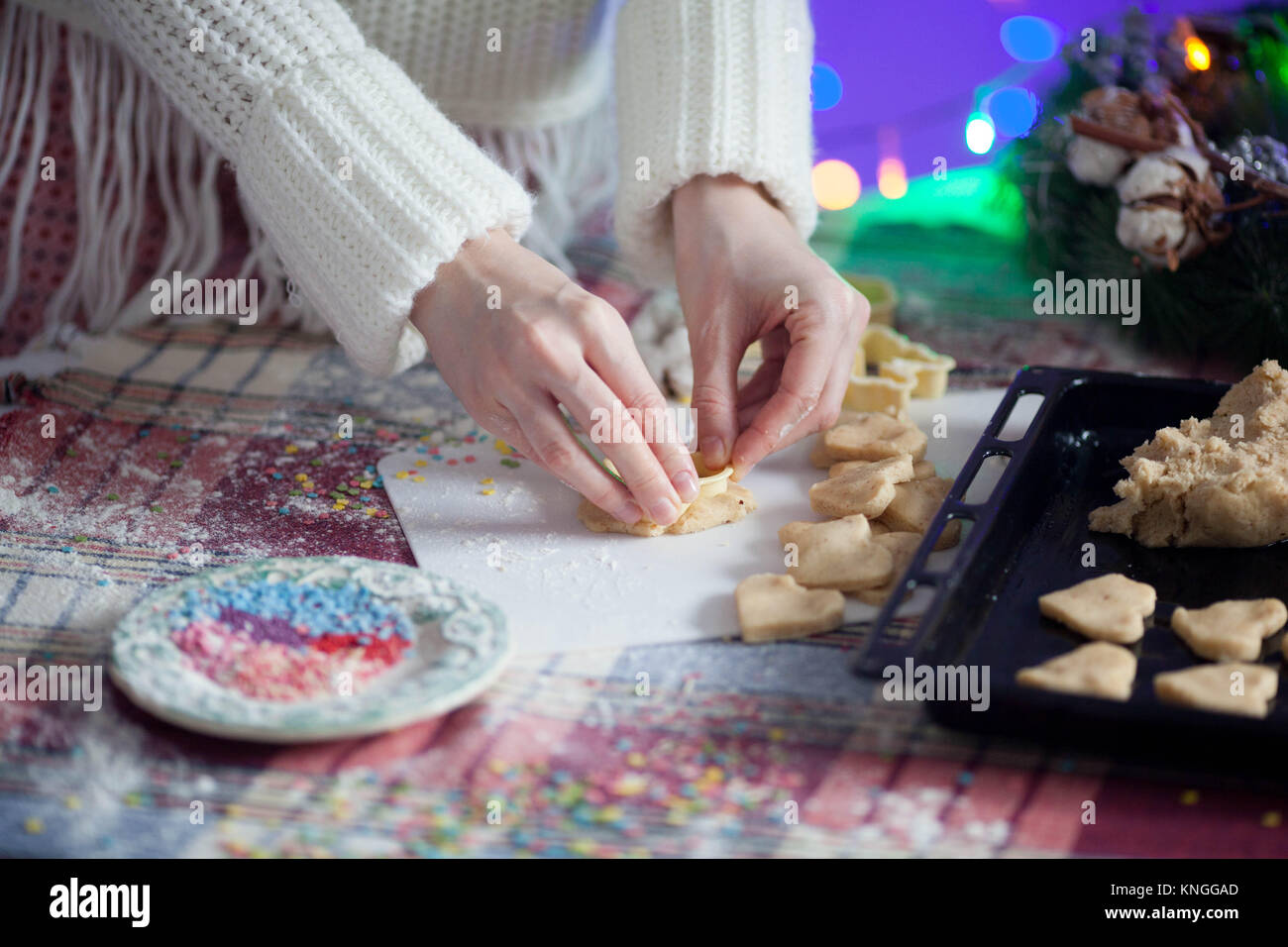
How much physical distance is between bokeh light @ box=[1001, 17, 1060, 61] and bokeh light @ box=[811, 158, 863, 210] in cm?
34

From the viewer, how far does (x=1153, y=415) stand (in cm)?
110

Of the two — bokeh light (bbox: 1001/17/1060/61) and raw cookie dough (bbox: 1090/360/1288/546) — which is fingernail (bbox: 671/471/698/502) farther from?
bokeh light (bbox: 1001/17/1060/61)

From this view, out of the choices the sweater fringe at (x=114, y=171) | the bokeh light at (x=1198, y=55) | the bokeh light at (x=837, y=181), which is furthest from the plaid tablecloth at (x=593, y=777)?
the bokeh light at (x=837, y=181)

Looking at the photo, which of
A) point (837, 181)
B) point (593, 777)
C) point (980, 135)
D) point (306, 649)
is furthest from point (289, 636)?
point (837, 181)

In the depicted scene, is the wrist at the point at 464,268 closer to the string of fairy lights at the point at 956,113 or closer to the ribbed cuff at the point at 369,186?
the ribbed cuff at the point at 369,186

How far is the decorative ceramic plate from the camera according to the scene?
27.3 inches

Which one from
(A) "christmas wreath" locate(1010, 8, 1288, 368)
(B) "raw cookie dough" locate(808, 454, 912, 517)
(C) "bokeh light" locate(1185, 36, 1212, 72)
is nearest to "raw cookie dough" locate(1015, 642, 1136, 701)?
(B) "raw cookie dough" locate(808, 454, 912, 517)

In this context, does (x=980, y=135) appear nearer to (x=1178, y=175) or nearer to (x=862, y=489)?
(x=1178, y=175)

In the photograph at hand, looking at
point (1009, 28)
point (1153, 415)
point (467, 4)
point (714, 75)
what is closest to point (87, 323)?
point (467, 4)

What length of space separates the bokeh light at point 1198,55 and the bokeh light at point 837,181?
0.85 meters

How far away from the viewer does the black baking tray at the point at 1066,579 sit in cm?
67

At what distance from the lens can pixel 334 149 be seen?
98 centimetres
